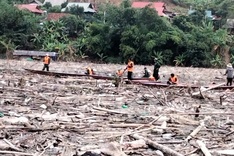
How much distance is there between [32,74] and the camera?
696 inches

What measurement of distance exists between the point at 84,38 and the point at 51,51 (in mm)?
3136

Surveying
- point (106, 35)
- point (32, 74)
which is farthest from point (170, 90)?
point (106, 35)

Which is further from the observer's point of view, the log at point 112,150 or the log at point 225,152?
the log at point 225,152

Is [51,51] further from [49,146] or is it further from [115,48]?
[49,146]

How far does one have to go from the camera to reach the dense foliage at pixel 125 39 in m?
34.8

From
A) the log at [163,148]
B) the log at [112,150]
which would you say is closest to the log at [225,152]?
the log at [163,148]

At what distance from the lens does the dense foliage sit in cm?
3475

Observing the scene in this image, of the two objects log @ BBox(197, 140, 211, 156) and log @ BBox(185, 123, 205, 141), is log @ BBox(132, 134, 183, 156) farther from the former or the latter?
log @ BBox(185, 123, 205, 141)

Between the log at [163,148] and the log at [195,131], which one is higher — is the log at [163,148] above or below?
below

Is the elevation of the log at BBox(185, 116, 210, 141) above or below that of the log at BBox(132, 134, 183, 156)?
above

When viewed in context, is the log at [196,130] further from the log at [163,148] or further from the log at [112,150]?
the log at [112,150]

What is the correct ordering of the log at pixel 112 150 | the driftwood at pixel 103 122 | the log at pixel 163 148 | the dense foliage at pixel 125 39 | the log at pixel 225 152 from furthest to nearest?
the dense foliage at pixel 125 39
the driftwood at pixel 103 122
the log at pixel 225 152
the log at pixel 163 148
the log at pixel 112 150

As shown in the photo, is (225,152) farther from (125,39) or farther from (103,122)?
(125,39)

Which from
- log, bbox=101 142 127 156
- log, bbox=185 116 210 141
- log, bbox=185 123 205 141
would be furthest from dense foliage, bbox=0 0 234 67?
log, bbox=101 142 127 156
